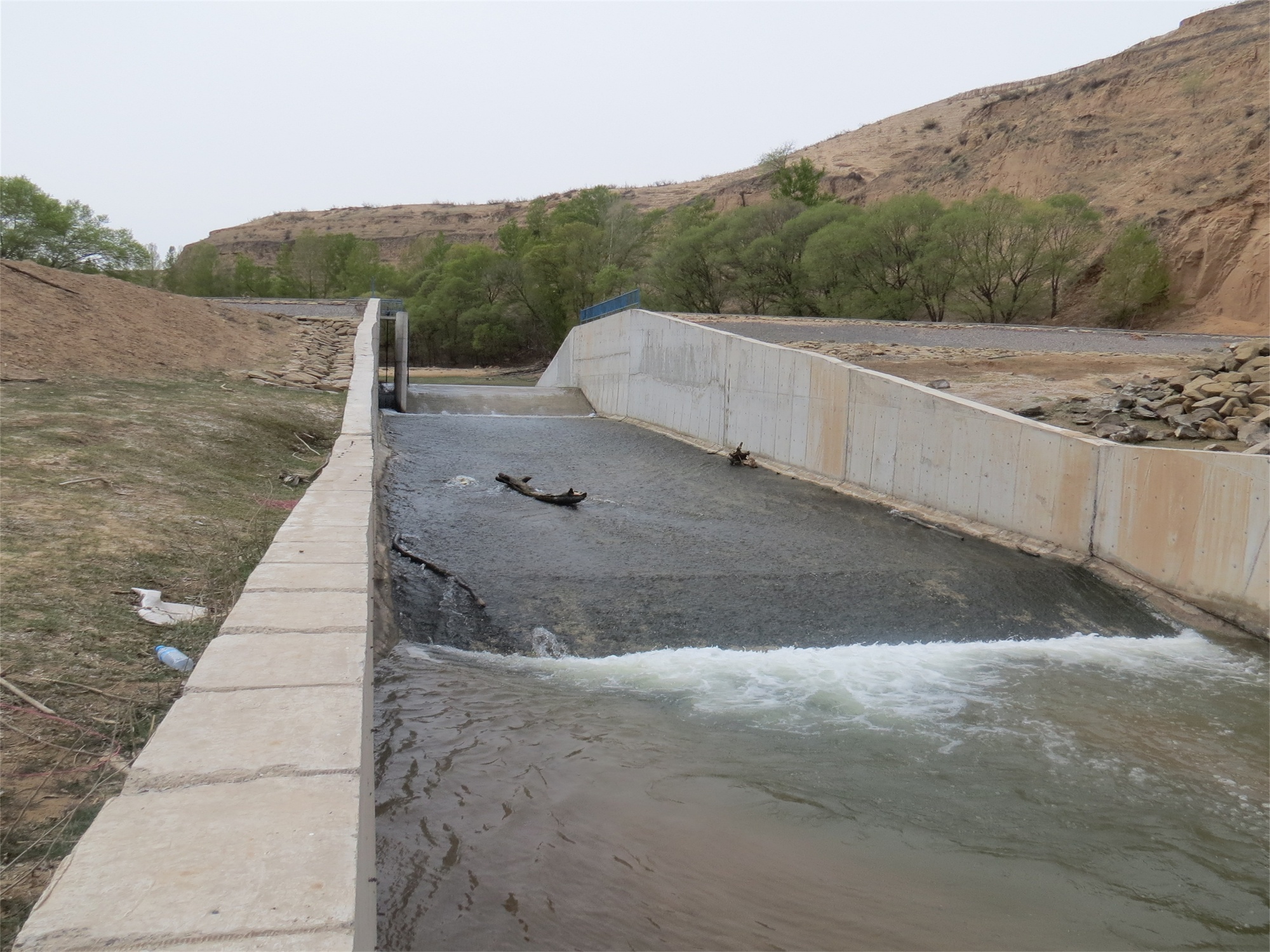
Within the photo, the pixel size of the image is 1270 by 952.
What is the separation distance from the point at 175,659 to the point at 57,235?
5073 cm

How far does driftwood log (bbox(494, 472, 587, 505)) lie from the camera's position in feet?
39.4

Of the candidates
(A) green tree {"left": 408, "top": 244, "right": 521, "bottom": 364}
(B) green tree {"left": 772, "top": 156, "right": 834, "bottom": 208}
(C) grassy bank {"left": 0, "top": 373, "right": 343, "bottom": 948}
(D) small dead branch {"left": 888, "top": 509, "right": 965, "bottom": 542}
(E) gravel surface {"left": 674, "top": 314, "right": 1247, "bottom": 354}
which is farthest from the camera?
(A) green tree {"left": 408, "top": 244, "right": 521, "bottom": 364}

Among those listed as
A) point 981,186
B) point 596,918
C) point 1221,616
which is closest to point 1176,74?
point 981,186

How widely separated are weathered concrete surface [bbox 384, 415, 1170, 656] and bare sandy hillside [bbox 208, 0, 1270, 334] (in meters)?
29.2

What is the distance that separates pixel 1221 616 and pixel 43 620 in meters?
9.62

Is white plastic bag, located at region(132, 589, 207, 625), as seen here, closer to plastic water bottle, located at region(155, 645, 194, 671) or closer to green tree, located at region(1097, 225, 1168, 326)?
plastic water bottle, located at region(155, 645, 194, 671)

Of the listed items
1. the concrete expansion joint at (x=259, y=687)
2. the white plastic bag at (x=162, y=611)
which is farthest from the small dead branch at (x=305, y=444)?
the concrete expansion joint at (x=259, y=687)

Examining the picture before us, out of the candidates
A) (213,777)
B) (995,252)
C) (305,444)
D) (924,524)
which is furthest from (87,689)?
(995,252)

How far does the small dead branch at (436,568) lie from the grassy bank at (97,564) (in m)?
1.22

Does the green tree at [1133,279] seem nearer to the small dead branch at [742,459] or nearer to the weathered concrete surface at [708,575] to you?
the small dead branch at [742,459]

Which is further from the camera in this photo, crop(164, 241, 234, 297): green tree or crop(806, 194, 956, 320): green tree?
crop(164, 241, 234, 297): green tree

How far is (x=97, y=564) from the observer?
5207 millimetres

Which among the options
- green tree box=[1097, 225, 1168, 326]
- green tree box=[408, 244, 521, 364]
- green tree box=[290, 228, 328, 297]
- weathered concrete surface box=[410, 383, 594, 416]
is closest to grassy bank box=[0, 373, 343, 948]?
weathered concrete surface box=[410, 383, 594, 416]

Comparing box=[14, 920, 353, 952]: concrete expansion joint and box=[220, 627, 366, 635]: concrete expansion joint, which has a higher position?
box=[220, 627, 366, 635]: concrete expansion joint
